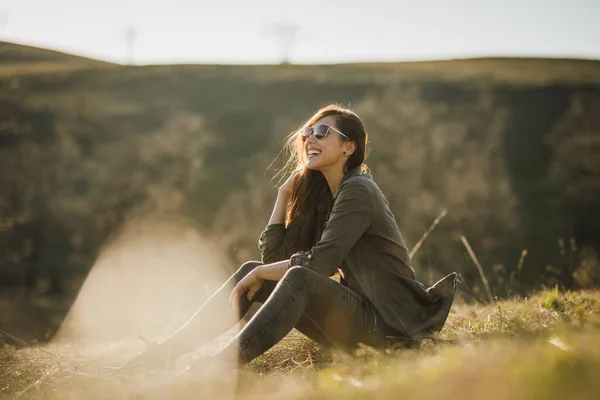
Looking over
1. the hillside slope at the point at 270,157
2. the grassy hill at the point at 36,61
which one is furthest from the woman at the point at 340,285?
the grassy hill at the point at 36,61

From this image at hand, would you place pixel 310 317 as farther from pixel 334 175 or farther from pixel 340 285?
pixel 334 175

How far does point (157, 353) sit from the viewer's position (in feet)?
13.7

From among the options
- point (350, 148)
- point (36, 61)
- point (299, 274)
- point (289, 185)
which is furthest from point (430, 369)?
point (36, 61)

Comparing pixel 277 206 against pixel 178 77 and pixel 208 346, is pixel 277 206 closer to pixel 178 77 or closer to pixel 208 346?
pixel 208 346

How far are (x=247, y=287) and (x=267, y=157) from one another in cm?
2805

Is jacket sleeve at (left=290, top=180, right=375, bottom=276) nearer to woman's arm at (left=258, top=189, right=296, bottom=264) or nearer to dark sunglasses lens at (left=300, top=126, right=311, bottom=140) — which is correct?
dark sunglasses lens at (left=300, top=126, right=311, bottom=140)

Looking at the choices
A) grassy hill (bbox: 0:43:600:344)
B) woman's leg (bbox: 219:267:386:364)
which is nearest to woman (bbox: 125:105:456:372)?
woman's leg (bbox: 219:267:386:364)

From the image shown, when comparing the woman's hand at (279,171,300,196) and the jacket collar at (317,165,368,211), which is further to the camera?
the woman's hand at (279,171,300,196)

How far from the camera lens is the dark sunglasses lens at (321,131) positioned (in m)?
4.70

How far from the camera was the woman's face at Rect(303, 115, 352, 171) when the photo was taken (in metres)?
4.68

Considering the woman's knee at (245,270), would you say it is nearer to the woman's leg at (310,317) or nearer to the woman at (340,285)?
the woman at (340,285)

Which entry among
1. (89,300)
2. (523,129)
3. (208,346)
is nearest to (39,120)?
(89,300)

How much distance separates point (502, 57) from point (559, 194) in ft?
81.5

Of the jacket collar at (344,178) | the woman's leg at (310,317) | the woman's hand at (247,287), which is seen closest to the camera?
the woman's leg at (310,317)
